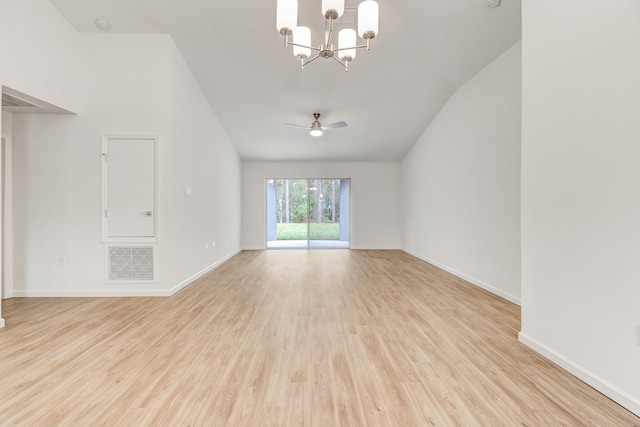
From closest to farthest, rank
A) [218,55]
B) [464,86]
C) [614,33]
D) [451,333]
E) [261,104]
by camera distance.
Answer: [614,33], [451,333], [218,55], [464,86], [261,104]

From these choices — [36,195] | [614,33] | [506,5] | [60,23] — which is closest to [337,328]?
[614,33]

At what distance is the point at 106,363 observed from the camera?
2.11 meters

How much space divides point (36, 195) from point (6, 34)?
5.95 feet

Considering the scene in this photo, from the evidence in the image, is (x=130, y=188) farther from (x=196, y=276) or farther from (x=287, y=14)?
(x=287, y=14)

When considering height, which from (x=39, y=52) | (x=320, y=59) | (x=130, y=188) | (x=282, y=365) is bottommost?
(x=282, y=365)

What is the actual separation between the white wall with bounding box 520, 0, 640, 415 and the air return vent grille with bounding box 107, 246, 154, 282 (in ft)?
13.5

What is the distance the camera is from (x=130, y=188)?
380cm

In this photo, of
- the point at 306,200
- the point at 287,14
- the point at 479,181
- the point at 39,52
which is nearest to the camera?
the point at 287,14

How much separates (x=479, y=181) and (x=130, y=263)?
4.86m

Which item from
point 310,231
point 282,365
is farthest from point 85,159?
point 310,231

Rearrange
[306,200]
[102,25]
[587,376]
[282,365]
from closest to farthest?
[587,376], [282,365], [102,25], [306,200]

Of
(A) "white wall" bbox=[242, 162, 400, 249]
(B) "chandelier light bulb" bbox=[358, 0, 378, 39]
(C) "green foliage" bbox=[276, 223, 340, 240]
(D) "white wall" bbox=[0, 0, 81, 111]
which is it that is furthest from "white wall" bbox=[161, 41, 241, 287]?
(B) "chandelier light bulb" bbox=[358, 0, 378, 39]

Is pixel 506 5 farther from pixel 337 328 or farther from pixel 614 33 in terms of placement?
pixel 337 328

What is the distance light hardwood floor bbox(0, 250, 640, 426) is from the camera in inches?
62.1
